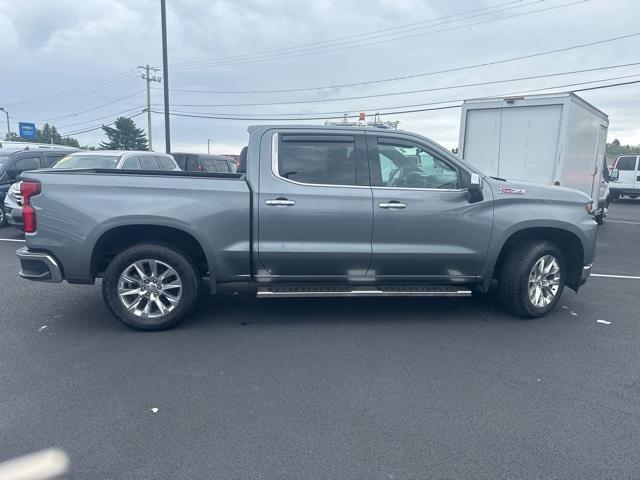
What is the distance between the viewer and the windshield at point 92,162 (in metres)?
9.82

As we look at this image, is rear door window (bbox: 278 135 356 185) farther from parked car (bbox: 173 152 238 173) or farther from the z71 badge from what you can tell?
parked car (bbox: 173 152 238 173)

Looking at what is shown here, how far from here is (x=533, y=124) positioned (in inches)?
395

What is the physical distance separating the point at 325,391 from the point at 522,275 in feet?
8.96

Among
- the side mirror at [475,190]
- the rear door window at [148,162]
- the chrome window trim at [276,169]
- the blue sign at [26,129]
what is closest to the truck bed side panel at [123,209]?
the chrome window trim at [276,169]

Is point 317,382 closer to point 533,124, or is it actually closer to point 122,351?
point 122,351

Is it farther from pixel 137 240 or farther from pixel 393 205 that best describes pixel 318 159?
pixel 137 240

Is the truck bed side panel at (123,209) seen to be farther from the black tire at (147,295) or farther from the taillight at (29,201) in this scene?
the black tire at (147,295)

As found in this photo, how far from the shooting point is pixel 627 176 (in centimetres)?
2331

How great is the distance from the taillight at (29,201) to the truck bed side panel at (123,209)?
2.0 inches

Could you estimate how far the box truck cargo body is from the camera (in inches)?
381

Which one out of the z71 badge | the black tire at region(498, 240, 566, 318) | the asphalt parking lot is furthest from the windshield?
the black tire at region(498, 240, 566, 318)

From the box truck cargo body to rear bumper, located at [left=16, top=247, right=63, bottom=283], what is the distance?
8805 mm

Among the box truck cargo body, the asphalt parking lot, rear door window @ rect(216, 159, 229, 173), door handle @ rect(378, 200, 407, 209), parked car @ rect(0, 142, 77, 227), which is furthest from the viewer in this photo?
rear door window @ rect(216, 159, 229, 173)

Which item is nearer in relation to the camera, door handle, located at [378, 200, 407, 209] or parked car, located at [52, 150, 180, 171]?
door handle, located at [378, 200, 407, 209]
